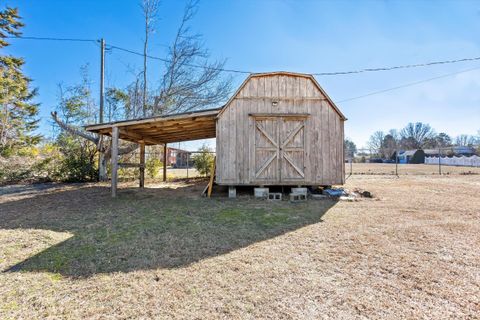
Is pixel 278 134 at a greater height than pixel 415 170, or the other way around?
pixel 278 134

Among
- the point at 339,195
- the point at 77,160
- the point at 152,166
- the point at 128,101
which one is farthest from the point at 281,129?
the point at 77,160

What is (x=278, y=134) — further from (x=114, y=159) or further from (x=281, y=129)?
(x=114, y=159)

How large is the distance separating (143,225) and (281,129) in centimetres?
478

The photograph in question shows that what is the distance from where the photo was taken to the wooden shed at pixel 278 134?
6973 mm

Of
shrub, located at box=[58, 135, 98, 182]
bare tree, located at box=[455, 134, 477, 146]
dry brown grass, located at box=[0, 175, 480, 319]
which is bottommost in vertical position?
dry brown grass, located at box=[0, 175, 480, 319]

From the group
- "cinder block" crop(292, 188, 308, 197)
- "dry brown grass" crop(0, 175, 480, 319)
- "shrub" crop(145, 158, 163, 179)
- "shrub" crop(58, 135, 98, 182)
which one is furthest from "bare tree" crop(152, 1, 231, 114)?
"dry brown grass" crop(0, 175, 480, 319)

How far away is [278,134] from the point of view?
23.1 feet

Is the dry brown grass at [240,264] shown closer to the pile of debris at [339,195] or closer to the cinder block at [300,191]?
the pile of debris at [339,195]

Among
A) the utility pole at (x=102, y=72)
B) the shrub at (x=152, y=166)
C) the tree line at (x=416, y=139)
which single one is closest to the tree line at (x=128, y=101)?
the utility pole at (x=102, y=72)

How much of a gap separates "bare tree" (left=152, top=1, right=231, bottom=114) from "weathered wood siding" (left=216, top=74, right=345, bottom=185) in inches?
184

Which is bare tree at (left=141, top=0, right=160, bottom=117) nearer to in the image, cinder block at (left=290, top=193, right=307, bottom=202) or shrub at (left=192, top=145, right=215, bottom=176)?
shrub at (left=192, top=145, right=215, bottom=176)

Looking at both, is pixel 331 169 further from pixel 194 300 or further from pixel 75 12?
pixel 75 12

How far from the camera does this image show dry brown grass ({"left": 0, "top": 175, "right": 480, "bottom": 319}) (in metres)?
1.82

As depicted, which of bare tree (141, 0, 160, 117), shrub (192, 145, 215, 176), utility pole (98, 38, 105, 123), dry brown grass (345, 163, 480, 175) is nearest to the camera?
utility pole (98, 38, 105, 123)
